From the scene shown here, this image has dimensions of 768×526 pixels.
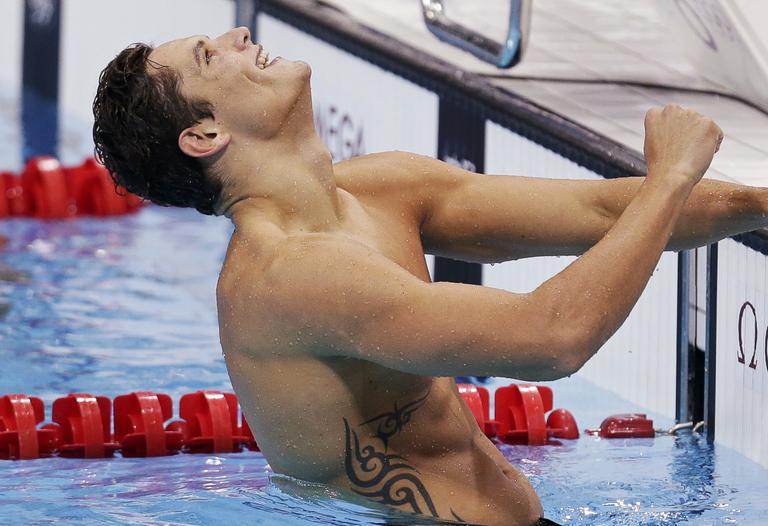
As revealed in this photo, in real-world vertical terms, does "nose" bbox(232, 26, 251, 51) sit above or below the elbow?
above

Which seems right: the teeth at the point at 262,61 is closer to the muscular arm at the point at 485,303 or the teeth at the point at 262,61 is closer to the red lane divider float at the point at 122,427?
the muscular arm at the point at 485,303

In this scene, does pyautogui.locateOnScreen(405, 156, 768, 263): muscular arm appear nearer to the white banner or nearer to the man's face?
the man's face

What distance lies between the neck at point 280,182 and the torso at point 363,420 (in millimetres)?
55

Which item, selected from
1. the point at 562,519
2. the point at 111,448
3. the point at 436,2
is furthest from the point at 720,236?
the point at 436,2

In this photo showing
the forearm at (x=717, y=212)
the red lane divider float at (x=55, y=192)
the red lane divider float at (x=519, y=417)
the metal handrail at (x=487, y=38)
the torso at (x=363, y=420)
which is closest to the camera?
the torso at (x=363, y=420)

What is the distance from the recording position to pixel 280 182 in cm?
243

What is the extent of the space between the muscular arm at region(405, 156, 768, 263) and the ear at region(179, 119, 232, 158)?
1.51ft

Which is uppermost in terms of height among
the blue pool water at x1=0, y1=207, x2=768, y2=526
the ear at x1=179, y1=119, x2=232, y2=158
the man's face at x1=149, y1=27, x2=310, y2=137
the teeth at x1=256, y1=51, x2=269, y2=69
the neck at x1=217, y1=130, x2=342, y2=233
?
the teeth at x1=256, y1=51, x2=269, y2=69

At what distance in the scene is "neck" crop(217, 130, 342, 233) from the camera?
242cm

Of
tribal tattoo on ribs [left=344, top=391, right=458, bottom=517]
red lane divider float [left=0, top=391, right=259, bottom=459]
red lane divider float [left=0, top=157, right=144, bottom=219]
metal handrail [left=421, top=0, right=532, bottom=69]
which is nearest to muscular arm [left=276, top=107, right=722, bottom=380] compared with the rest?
tribal tattoo on ribs [left=344, top=391, right=458, bottom=517]

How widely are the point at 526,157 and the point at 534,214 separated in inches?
69.9

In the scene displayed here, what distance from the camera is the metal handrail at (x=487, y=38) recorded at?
4.52 metres

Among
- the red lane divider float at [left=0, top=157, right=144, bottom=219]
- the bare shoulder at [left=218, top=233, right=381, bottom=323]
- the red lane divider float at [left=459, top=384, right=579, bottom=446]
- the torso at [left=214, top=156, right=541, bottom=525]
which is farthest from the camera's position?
the red lane divider float at [left=0, top=157, right=144, bottom=219]

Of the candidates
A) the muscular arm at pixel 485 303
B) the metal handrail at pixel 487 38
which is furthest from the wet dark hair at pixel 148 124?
the metal handrail at pixel 487 38
